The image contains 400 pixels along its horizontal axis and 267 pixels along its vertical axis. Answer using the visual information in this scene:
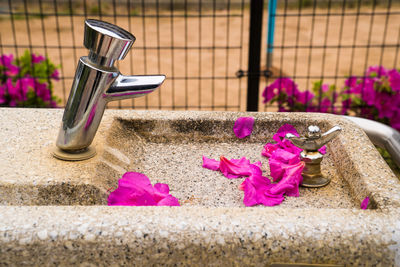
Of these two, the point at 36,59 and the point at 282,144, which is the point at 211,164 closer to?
the point at 282,144

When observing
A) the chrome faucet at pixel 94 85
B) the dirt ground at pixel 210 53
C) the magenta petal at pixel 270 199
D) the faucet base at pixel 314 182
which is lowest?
the dirt ground at pixel 210 53

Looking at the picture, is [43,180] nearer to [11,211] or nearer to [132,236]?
[11,211]

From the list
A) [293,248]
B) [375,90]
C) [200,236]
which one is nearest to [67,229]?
[200,236]

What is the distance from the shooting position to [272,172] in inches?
35.9

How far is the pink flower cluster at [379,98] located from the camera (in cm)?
229

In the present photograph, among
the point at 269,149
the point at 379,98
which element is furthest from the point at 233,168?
the point at 379,98

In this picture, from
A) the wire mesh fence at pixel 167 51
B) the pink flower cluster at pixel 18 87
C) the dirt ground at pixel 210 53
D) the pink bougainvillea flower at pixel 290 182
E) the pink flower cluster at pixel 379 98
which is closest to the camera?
the pink bougainvillea flower at pixel 290 182

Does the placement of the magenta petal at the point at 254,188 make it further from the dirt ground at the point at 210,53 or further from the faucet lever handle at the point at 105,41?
the dirt ground at the point at 210,53

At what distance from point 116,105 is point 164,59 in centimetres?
136

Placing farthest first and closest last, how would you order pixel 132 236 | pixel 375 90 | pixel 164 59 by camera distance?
pixel 164 59
pixel 375 90
pixel 132 236

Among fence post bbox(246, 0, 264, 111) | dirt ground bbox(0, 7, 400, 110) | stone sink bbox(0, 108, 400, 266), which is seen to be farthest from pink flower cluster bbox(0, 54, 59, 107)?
stone sink bbox(0, 108, 400, 266)

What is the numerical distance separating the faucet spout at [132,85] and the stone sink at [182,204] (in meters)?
0.13

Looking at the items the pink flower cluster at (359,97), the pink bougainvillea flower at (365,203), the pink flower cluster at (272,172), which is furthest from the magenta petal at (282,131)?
the pink flower cluster at (359,97)

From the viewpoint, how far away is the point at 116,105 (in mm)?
3166
